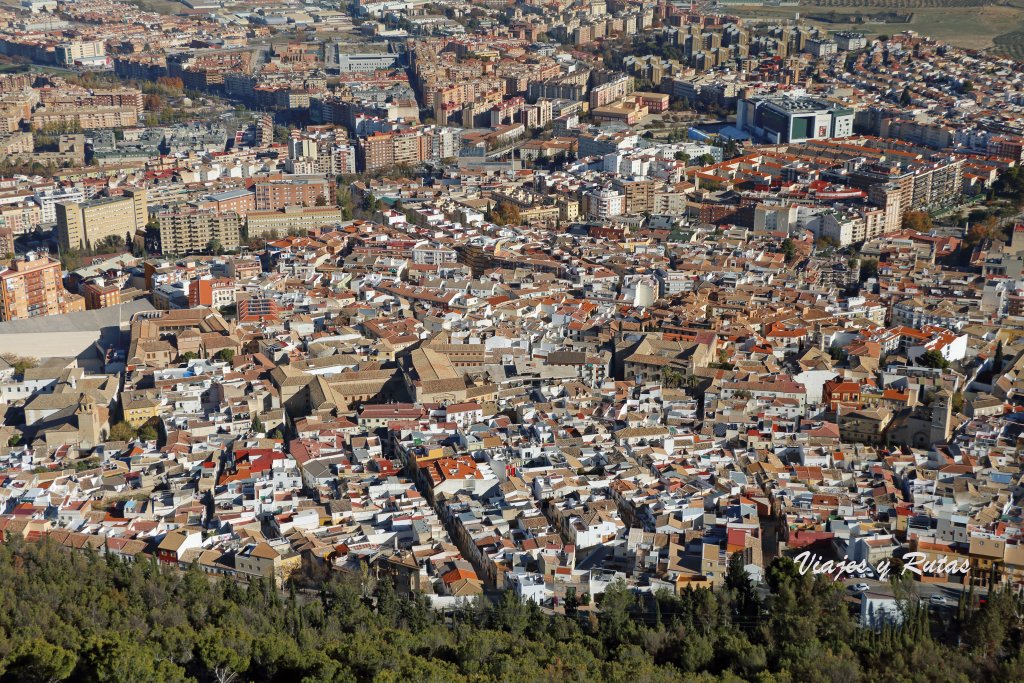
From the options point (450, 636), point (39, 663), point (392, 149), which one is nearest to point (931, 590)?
point (450, 636)

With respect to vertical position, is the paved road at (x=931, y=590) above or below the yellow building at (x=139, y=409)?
above

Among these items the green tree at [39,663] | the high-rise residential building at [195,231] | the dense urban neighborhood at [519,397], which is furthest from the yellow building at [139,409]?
the high-rise residential building at [195,231]

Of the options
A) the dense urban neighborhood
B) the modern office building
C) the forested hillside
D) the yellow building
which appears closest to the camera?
the forested hillside

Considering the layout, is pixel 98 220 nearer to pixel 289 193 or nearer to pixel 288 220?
pixel 288 220

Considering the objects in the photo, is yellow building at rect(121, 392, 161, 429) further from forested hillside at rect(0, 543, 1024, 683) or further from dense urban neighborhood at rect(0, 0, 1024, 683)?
forested hillside at rect(0, 543, 1024, 683)

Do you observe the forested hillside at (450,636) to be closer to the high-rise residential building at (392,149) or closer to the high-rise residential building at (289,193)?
the high-rise residential building at (289,193)

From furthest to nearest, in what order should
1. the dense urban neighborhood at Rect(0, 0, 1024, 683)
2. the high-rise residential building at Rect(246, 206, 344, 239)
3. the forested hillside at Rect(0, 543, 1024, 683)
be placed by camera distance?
1. the high-rise residential building at Rect(246, 206, 344, 239)
2. the dense urban neighborhood at Rect(0, 0, 1024, 683)
3. the forested hillside at Rect(0, 543, 1024, 683)

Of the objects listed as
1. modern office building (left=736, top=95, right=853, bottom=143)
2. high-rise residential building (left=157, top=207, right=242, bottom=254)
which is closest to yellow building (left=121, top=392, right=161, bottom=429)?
high-rise residential building (left=157, top=207, right=242, bottom=254)

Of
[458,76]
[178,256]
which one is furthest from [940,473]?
[458,76]
